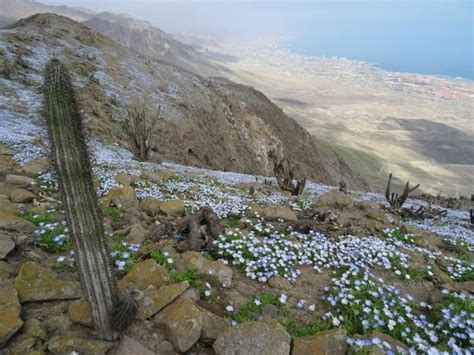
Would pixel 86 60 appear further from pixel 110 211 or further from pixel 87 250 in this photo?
pixel 87 250

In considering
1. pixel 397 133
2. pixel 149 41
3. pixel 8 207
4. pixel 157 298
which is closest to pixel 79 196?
pixel 157 298

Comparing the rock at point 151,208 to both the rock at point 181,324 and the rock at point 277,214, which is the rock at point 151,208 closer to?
the rock at point 277,214

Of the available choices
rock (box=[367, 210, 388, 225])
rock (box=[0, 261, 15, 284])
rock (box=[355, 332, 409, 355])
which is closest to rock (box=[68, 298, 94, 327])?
rock (box=[0, 261, 15, 284])

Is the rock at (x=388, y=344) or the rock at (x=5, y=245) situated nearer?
the rock at (x=388, y=344)

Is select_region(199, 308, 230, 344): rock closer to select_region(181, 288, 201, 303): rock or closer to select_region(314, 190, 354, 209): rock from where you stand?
select_region(181, 288, 201, 303): rock

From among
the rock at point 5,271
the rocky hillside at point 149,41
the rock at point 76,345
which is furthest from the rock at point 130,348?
the rocky hillside at point 149,41

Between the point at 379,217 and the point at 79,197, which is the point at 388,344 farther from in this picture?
the point at 379,217

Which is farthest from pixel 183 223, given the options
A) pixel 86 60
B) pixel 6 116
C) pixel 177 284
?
pixel 86 60
